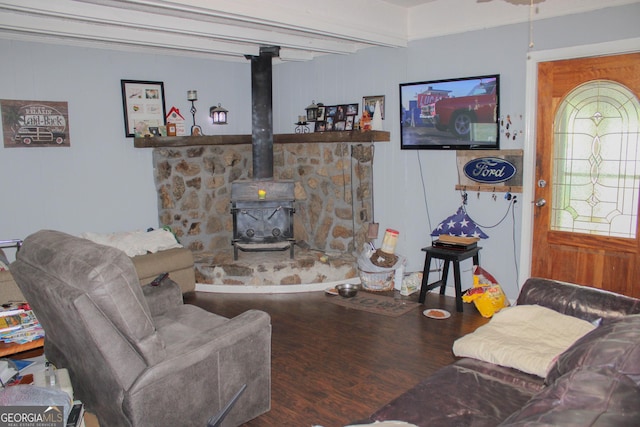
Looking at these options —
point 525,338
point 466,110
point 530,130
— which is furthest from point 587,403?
point 466,110

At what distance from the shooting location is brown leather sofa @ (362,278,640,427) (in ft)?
4.56

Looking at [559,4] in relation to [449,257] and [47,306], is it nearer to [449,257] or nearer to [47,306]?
[449,257]

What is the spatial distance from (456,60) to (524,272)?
6.31 feet

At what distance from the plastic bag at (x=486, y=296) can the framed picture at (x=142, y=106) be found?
345 centimetres

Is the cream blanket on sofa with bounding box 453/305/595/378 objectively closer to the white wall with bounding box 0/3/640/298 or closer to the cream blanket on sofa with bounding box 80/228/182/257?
the white wall with bounding box 0/3/640/298

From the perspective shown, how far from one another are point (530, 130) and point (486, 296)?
54.4 inches

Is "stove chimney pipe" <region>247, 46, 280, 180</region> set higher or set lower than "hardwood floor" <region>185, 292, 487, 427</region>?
higher

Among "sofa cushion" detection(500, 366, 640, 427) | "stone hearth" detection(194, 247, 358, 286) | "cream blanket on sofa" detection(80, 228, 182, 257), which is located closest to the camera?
"sofa cushion" detection(500, 366, 640, 427)

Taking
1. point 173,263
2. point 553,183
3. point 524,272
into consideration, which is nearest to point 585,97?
point 553,183

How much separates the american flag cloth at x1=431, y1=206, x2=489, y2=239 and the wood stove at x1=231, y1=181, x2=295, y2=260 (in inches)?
60.6

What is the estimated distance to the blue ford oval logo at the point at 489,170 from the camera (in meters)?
4.25

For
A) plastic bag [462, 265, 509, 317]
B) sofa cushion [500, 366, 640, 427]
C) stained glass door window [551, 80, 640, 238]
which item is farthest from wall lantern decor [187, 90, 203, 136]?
sofa cushion [500, 366, 640, 427]

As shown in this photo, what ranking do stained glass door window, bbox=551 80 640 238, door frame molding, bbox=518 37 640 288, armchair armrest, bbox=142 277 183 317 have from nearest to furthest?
armchair armrest, bbox=142 277 183 317
stained glass door window, bbox=551 80 640 238
door frame molding, bbox=518 37 640 288

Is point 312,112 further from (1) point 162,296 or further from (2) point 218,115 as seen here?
(1) point 162,296
